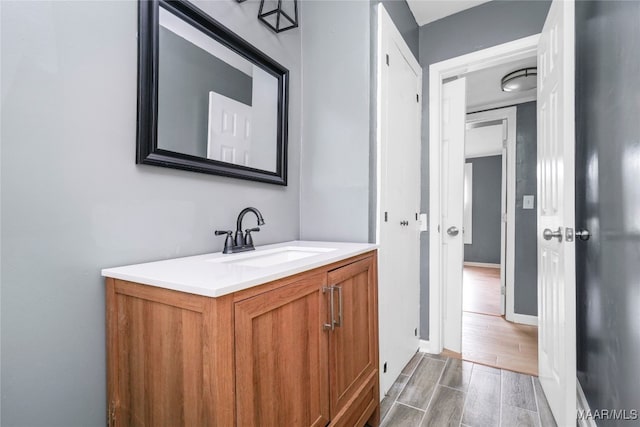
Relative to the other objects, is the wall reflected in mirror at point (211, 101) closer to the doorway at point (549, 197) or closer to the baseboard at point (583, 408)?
the doorway at point (549, 197)

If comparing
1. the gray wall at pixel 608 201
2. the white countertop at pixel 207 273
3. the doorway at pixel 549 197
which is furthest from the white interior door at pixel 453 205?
the white countertop at pixel 207 273

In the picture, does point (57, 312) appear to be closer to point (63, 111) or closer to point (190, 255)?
point (190, 255)

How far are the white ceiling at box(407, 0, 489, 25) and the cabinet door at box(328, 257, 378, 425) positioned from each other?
6.38 ft

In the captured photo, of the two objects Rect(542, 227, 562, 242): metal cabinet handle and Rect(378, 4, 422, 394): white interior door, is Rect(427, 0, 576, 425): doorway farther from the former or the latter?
Rect(378, 4, 422, 394): white interior door

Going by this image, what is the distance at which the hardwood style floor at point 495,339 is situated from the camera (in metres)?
2.16

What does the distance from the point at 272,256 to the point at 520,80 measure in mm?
2696

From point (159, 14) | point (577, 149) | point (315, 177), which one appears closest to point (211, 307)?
point (159, 14)

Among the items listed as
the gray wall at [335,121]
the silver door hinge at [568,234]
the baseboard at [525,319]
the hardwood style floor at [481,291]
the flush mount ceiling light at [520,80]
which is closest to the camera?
the silver door hinge at [568,234]

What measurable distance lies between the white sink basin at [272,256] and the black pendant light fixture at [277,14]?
1.14 meters

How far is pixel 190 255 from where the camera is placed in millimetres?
1203

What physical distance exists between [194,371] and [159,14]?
1.16 m

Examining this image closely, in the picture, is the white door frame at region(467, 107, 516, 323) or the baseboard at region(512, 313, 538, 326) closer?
the baseboard at region(512, 313, 538, 326)

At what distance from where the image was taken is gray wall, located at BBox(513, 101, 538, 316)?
2.95 meters

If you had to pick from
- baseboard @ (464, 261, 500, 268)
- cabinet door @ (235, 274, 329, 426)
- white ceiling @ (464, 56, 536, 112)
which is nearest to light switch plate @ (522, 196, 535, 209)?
white ceiling @ (464, 56, 536, 112)
